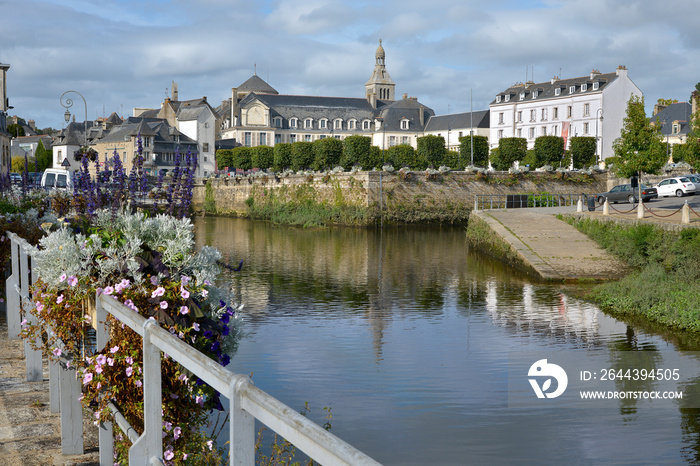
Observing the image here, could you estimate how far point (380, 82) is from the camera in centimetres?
11906

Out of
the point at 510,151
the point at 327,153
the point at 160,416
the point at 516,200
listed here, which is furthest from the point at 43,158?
the point at 160,416

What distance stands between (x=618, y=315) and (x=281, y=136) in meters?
79.0

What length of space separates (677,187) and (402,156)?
2163 cm

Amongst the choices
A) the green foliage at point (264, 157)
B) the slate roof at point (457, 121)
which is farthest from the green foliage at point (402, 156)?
the slate roof at point (457, 121)

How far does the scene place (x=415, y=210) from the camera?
41.5m

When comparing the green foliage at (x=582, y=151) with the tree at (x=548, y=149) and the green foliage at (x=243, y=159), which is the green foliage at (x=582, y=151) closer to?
the tree at (x=548, y=149)

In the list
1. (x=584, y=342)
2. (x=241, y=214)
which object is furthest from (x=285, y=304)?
(x=241, y=214)

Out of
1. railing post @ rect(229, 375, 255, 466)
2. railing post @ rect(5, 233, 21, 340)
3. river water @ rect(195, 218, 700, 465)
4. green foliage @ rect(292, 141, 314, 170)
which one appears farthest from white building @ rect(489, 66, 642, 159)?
railing post @ rect(229, 375, 255, 466)

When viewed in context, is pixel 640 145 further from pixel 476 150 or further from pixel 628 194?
pixel 476 150

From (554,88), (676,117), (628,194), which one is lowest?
(628,194)

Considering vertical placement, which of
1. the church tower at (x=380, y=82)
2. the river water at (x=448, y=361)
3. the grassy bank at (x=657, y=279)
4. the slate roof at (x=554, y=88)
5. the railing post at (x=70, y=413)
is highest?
the church tower at (x=380, y=82)

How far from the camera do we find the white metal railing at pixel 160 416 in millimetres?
1784

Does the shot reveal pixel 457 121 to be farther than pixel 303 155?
Yes

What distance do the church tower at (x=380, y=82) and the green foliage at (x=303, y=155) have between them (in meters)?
64.7
